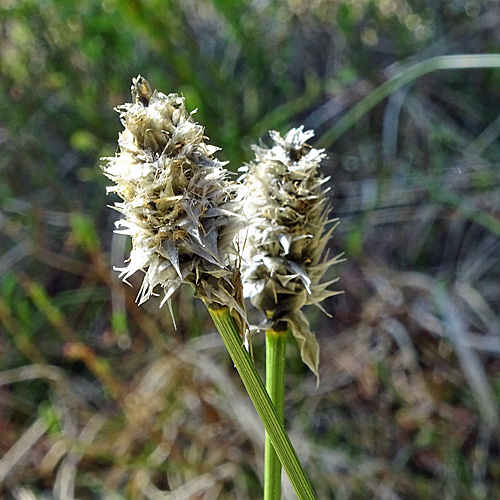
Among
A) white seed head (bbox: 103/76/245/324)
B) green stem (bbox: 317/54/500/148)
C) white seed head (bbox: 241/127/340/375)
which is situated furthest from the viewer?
green stem (bbox: 317/54/500/148)

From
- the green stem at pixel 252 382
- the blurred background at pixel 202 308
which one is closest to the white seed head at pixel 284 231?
the green stem at pixel 252 382

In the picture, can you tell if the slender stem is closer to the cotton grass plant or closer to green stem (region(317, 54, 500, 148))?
the cotton grass plant

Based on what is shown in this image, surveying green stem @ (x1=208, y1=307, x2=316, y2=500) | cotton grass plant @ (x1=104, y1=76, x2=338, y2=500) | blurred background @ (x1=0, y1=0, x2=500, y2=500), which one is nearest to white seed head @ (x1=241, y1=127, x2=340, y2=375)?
cotton grass plant @ (x1=104, y1=76, x2=338, y2=500)

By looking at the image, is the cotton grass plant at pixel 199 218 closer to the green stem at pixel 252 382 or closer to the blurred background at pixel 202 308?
the green stem at pixel 252 382

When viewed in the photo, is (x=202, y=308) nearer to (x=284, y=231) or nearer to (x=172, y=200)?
(x=284, y=231)

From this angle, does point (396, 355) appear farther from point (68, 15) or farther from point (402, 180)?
point (68, 15)

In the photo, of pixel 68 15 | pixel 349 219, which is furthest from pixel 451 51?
pixel 68 15
